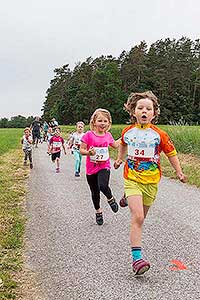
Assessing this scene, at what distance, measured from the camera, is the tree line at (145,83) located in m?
78.1

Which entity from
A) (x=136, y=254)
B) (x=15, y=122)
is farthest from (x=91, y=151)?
(x=15, y=122)

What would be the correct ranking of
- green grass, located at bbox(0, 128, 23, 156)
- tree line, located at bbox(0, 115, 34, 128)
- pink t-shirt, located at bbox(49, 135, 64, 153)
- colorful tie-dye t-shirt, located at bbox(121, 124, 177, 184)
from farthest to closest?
tree line, located at bbox(0, 115, 34, 128)
green grass, located at bbox(0, 128, 23, 156)
pink t-shirt, located at bbox(49, 135, 64, 153)
colorful tie-dye t-shirt, located at bbox(121, 124, 177, 184)

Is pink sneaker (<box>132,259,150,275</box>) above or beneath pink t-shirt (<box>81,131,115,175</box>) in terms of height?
beneath

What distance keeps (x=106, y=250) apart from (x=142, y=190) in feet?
3.43

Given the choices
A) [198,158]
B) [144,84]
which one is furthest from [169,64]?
[198,158]

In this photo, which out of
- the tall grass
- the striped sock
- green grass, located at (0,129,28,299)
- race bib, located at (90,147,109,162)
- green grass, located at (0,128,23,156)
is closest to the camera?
green grass, located at (0,129,28,299)

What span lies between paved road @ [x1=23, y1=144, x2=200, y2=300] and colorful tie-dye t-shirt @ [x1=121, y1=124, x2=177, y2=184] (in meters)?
0.99

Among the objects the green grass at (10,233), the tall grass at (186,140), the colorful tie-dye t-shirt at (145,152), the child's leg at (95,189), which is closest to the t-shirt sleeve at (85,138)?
the child's leg at (95,189)

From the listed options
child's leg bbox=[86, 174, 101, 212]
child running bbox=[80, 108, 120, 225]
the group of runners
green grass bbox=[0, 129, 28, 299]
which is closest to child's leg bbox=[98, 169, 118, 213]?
child running bbox=[80, 108, 120, 225]

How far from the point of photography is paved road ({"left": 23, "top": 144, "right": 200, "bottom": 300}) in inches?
168

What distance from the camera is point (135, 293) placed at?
4164 millimetres

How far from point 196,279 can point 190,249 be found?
105 centimetres

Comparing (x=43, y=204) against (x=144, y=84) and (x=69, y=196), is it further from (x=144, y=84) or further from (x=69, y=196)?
(x=144, y=84)

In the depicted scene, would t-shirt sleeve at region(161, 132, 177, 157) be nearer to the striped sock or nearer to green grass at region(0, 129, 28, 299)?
the striped sock
